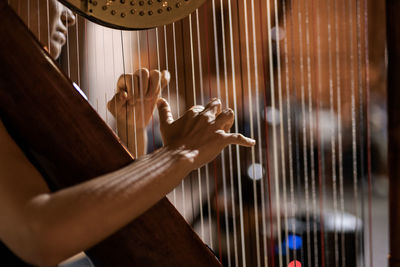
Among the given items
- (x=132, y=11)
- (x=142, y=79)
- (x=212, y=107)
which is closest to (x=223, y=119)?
(x=212, y=107)

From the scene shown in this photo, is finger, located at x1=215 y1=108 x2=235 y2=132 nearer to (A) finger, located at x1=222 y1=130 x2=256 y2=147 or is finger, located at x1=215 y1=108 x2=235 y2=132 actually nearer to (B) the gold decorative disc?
(A) finger, located at x1=222 y1=130 x2=256 y2=147

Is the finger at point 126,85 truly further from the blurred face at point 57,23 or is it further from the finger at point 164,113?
the finger at point 164,113

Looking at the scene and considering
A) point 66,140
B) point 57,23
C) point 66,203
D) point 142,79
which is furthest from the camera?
point 142,79

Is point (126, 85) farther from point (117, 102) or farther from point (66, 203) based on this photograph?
point (66, 203)

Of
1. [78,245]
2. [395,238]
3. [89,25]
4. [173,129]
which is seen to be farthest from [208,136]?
[89,25]

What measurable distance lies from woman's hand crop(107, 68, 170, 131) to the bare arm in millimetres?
447

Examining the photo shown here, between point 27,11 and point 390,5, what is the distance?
0.68m

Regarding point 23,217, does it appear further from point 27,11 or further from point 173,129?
point 27,11

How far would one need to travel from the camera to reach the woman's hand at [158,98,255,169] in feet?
2.51

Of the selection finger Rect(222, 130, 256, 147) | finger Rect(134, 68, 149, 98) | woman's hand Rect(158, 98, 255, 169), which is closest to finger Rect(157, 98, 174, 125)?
woman's hand Rect(158, 98, 255, 169)

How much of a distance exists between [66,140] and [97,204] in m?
0.18

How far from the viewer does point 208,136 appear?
78 cm

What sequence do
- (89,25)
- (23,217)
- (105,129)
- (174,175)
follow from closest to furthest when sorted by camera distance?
(23,217) → (174,175) → (105,129) → (89,25)

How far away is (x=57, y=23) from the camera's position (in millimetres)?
1008
